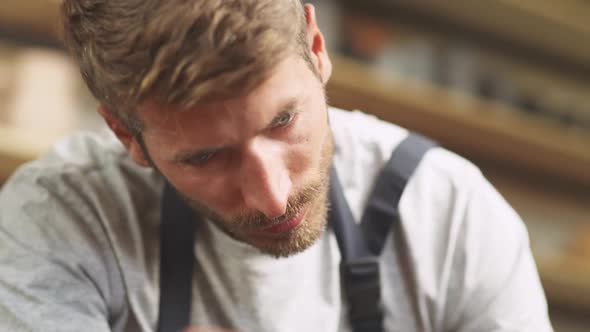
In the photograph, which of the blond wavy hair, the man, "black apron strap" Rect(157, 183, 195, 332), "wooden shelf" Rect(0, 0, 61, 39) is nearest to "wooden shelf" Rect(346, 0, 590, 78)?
"wooden shelf" Rect(0, 0, 61, 39)

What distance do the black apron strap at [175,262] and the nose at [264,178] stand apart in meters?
0.19

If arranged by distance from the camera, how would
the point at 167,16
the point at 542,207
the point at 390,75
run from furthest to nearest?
the point at 542,207 < the point at 390,75 < the point at 167,16

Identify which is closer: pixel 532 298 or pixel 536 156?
pixel 532 298

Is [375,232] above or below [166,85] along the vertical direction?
below

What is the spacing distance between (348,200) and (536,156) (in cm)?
125

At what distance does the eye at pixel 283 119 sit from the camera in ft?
1.95

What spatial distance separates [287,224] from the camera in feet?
2.18

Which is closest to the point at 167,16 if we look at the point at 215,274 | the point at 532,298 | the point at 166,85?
the point at 166,85

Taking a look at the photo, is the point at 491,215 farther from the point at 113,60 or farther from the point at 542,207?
the point at 542,207

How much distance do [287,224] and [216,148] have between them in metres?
0.13

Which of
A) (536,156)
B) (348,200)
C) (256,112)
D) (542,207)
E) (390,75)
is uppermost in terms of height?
(256,112)

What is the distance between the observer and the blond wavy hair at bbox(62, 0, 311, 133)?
530 millimetres

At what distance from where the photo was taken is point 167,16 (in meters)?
0.53

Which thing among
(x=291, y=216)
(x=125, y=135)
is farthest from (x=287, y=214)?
(x=125, y=135)
